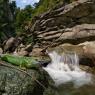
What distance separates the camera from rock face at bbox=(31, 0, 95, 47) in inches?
1045

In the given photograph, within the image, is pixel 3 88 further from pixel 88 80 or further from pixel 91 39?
pixel 91 39

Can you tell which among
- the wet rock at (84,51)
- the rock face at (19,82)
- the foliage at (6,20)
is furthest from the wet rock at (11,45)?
the rock face at (19,82)

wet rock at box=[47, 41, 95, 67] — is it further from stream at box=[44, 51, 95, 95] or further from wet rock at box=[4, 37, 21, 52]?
wet rock at box=[4, 37, 21, 52]

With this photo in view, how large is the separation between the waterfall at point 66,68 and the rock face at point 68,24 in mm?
3738

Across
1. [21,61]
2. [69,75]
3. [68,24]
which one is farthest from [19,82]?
[68,24]

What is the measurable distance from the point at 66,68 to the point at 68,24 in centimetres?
878

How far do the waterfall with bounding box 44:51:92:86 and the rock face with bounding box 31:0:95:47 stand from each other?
3738 millimetres

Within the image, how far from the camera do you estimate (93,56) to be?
70.5ft

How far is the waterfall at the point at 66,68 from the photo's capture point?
1789 cm

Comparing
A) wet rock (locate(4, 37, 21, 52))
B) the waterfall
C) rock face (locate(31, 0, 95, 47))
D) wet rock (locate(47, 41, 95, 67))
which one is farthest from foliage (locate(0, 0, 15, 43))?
the waterfall

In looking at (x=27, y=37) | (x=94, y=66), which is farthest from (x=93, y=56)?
(x=27, y=37)

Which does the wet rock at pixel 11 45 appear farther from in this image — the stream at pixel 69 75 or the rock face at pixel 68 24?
the stream at pixel 69 75

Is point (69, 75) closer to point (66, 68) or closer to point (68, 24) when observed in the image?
point (66, 68)

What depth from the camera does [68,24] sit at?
28922mm
